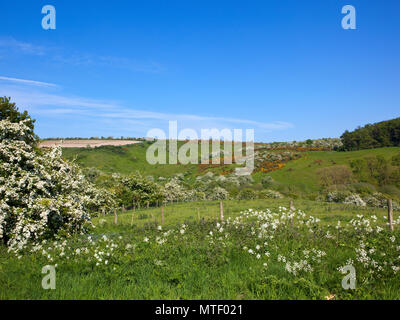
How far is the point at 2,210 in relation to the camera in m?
11.7

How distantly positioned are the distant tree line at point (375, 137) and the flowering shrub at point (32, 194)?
3949 inches

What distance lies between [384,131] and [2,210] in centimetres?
10789

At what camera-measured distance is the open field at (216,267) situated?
23.7ft

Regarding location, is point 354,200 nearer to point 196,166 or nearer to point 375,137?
point 375,137

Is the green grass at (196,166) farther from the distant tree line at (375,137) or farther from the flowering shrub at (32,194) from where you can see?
the flowering shrub at (32,194)

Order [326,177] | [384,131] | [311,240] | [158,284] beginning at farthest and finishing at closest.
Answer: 1. [384,131]
2. [326,177]
3. [311,240]
4. [158,284]

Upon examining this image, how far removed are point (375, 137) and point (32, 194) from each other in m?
107

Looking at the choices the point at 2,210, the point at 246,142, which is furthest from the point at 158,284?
the point at 246,142

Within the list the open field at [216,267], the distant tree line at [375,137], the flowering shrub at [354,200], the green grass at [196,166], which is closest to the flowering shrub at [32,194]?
the open field at [216,267]

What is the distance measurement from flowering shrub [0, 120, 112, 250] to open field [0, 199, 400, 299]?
4.61ft

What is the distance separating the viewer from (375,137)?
96.4 m

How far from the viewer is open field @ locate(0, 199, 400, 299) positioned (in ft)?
23.7

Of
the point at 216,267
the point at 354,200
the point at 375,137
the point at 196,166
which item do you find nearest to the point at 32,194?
the point at 216,267

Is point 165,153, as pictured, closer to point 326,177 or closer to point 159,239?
point 326,177
